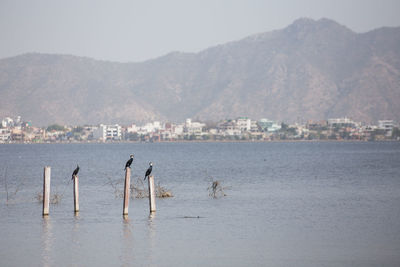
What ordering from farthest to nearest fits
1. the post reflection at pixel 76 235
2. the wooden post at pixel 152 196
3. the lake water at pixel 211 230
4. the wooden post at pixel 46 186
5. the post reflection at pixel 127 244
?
the wooden post at pixel 152 196
the wooden post at pixel 46 186
the post reflection at pixel 76 235
the lake water at pixel 211 230
the post reflection at pixel 127 244

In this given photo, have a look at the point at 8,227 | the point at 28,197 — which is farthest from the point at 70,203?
the point at 8,227

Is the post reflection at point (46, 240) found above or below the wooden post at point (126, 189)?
below

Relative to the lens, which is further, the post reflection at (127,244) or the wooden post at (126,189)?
the wooden post at (126,189)

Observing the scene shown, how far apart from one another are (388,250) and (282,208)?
11.7m

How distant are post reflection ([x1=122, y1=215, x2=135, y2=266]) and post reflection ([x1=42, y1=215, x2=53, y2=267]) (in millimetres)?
2444

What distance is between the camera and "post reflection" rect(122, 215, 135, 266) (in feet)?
73.5

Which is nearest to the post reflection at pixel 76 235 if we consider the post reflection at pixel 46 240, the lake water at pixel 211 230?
the lake water at pixel 211 230

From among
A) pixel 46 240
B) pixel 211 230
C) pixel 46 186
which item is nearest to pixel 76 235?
pixel 46 240

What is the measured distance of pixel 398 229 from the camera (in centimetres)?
2725

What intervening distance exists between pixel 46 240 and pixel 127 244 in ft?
10.7

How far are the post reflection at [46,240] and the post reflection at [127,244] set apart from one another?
8.02 feet

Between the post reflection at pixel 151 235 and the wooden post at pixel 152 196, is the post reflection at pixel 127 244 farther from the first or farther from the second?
the wooden post at pixel 152 196

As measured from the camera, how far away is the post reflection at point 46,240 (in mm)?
22422

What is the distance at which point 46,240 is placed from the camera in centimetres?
2586
